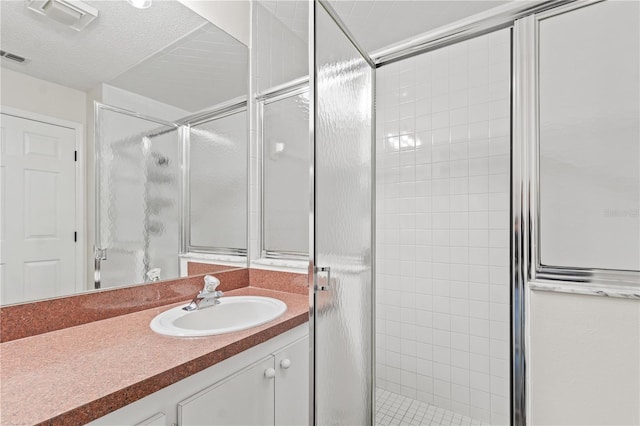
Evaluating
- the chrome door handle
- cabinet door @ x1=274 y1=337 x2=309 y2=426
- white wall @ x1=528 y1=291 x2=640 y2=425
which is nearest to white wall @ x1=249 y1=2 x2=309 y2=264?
cabinet door @ x1=274 y1=337 x2=309 y2=426

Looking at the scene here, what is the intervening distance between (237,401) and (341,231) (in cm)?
65

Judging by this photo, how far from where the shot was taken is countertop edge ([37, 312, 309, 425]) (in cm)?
59

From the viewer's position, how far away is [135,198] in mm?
1289

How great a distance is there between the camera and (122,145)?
4.05ft

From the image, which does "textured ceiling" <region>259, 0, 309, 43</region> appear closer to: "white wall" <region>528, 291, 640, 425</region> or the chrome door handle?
the chrome door handle

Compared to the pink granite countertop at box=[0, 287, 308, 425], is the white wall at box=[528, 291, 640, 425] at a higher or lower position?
lower

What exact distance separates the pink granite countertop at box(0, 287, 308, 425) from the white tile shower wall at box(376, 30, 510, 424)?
127 cm

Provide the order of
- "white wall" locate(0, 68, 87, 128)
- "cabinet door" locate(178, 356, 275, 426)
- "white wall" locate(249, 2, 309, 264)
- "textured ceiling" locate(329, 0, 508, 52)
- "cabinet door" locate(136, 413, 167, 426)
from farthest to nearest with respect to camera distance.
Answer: "white wall" locate(249, 2, 309, 264) → "textured ceiling" locate(329, 0, 508, 52) → "white wall" locate(0, 68, 87, 128) → "cabinet door" locate(178, 356, 275, 426) → "cabinet door" locate(136, 413, 167, 426)

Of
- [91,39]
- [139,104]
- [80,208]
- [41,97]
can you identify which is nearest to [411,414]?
[80,208]

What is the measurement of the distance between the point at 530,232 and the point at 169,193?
162cm

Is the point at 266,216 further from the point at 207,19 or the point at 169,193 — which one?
the point at 207,19

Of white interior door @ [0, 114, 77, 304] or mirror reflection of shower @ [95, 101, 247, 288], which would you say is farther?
mirror reflection of shower @ [95, 101, 247, 288]

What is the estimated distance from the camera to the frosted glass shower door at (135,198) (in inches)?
45.8

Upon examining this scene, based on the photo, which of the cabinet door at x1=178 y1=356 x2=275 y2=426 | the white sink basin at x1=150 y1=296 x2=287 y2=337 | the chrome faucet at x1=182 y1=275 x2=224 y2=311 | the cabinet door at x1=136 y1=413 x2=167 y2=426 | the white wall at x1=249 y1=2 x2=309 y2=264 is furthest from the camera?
the white wall at x1=249 y1=2 x2=309 y2=264
